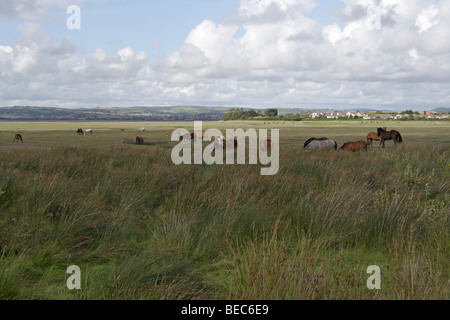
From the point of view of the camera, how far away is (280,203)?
7.07 m

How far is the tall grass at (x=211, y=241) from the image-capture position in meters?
3.56

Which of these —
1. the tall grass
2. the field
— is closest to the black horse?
the tall grass

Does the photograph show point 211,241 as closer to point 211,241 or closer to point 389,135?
point 211,241

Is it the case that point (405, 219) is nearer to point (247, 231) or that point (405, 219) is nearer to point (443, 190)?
point (247, 231)

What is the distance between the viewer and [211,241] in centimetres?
512

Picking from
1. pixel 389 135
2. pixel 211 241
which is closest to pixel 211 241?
pixel 211 241

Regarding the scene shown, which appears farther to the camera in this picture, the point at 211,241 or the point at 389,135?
the point at 389,135

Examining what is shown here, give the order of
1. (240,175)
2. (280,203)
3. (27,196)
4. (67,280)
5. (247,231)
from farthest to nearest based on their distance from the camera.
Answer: (240,175), (280,203), (27,196), (247,231), (67,280)

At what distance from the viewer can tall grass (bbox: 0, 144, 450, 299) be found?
3564mm

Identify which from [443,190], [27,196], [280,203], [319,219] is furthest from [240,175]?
[443,190]

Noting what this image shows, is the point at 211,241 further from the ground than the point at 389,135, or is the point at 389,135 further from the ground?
the point at 389,135

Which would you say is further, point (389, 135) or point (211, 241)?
point (389, 135)
